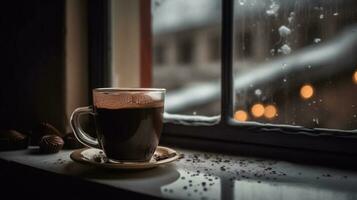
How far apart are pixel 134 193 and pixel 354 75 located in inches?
19.1

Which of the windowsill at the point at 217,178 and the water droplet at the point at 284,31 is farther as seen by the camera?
the water droplet at the point at 284,31

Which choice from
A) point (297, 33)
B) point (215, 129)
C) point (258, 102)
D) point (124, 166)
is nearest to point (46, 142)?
point (124, 166)

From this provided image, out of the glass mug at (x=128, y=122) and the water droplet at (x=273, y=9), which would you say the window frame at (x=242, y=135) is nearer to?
the water droplet at (x=273, y=9)

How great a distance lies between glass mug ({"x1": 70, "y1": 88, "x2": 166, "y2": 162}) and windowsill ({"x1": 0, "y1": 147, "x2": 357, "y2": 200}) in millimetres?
40

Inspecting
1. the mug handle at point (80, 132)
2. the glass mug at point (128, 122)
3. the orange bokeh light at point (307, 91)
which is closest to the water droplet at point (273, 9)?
the orange bokeh light at point (307, 91)

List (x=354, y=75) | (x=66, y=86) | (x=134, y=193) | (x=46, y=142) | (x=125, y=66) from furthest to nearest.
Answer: (x=125, y=66)
(x=66, y=86)
(x=46, y=142)
(x=354, y=75)
(x=134, y=193)

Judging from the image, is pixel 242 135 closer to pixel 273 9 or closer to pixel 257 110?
pixel 257 110

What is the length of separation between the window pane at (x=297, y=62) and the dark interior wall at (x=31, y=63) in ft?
1.54

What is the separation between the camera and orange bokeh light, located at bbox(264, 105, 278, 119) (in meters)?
0.82

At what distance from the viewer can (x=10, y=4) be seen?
1038mm

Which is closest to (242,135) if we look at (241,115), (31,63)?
(241,115)

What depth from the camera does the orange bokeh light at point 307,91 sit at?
78 cm

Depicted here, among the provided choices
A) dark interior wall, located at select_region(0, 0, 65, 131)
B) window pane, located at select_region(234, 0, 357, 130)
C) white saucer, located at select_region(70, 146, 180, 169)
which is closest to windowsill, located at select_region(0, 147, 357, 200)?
white saucer, located at select_region(70, 146, 180, 169)

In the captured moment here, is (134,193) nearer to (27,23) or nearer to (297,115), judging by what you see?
(297,115)
